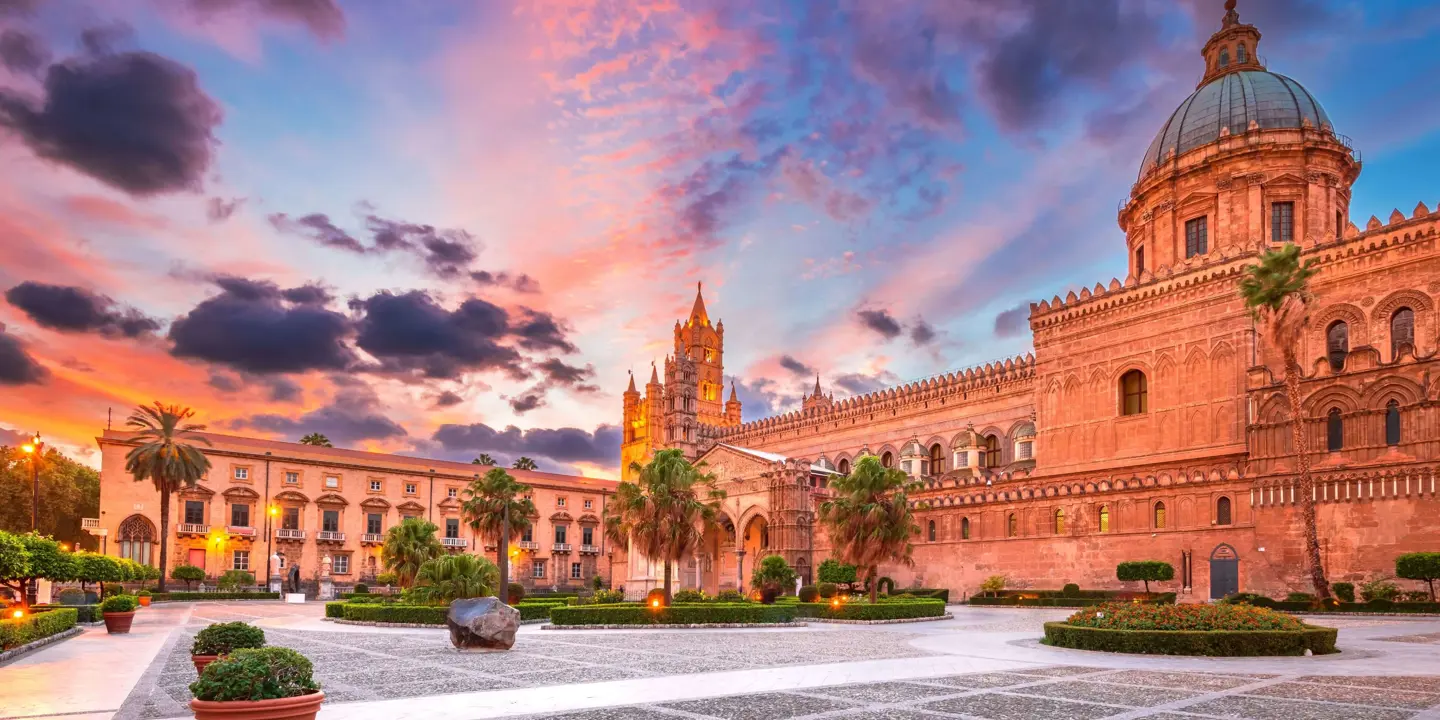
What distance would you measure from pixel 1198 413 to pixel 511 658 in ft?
127

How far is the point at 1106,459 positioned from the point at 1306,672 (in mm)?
35200

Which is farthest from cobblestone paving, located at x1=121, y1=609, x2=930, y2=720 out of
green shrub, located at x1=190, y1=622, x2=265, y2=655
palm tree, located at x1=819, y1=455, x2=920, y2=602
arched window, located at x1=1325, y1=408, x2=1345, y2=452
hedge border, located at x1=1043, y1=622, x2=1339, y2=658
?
arched window, located at x1=1325, y1=408, x2=1345, y2=452

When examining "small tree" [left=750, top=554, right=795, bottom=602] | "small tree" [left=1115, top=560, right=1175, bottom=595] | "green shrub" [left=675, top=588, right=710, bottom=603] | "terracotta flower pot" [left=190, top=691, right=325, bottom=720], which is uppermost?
"terracotta flower pot" [left=190, top=691, right=325, bottom=720]

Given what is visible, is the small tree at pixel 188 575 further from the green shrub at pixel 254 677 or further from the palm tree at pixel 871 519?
the green shrub at pixel 254 677

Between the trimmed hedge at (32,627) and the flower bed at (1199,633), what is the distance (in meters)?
21.8

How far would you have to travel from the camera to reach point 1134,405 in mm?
49875

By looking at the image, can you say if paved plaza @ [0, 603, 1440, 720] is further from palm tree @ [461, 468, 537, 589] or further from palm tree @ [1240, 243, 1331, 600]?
palm tree @ [461, 468, 537, 589]

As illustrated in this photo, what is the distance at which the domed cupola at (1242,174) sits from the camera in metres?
49.4

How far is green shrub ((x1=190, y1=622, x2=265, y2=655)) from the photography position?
13.7 meters

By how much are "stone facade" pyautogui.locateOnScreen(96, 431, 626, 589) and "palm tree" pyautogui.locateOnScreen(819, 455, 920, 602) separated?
90.6 ft

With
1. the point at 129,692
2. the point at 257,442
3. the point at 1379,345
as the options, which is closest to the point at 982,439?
the point at 1379,345

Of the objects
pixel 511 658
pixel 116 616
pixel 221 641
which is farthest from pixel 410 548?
pixel 221 641

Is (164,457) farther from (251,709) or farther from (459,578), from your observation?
(251,709)

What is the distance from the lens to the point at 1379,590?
3416 cm
